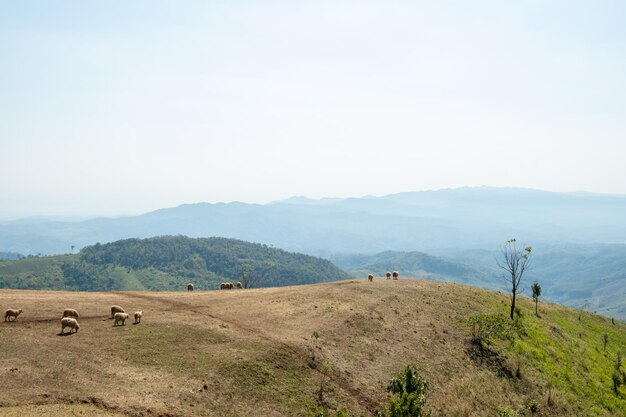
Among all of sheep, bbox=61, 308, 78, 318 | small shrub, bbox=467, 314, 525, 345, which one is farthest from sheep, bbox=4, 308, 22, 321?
small shrub, bbox=467, 314, 525, 345

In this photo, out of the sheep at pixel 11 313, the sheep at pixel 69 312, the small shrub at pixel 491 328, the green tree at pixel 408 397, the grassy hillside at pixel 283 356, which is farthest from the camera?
the small shrub at pixel 491 328

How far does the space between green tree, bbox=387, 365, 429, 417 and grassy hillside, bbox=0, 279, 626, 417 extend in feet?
15.8

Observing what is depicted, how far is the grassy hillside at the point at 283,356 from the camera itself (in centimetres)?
2573

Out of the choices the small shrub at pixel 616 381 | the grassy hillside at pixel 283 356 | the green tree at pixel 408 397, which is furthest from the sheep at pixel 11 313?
the small shrub at pixel 616 381

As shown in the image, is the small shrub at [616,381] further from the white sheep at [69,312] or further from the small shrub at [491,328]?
the white sheep at [69,312]

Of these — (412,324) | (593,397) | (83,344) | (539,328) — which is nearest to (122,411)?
(83,344)

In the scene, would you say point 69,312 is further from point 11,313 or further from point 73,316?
point 11,313

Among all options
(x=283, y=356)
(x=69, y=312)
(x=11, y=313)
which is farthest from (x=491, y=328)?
(x=11, y=313)

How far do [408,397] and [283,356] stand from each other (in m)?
12.7

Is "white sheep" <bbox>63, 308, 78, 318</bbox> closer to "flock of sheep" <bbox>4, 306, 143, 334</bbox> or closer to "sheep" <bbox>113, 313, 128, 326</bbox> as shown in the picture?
"flock of sheep" <bbox>4, 306, 143, 334</bbox>

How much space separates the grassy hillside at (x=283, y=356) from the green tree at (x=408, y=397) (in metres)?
4.83

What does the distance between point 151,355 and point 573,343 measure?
52.2 m

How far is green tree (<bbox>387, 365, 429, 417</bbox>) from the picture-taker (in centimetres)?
2288

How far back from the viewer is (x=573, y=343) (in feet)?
185
